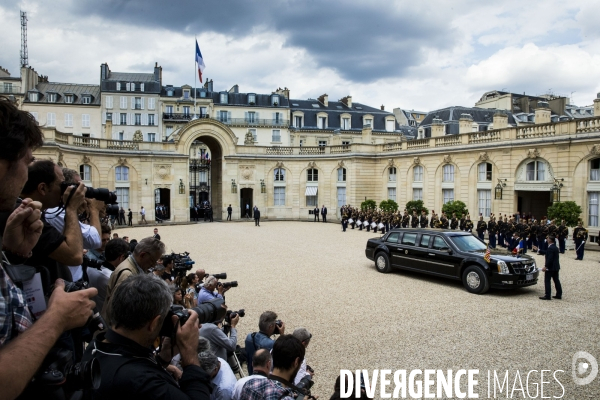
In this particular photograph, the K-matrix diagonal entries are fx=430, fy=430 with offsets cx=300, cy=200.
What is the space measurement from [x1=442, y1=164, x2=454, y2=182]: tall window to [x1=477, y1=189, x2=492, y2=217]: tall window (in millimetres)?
2288

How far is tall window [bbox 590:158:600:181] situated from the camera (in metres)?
21.1

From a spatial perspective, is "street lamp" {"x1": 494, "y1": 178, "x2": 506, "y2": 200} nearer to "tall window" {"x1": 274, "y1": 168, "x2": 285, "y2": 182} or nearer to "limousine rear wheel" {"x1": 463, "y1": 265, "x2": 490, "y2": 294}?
"limousine rear wheel" {"x1": 463, "y1": 265, "x2": 490, "y2": 294}

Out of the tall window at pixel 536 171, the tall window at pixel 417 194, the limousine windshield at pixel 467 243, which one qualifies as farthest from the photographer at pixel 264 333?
the tall window at pixel 417 194

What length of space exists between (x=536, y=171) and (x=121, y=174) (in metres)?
28.2

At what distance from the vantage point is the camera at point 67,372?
74.5 inches

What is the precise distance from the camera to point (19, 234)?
230 centimetres

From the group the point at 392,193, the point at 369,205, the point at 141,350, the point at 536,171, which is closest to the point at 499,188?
the point at 536,171

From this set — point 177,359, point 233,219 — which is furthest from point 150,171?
point 177,359

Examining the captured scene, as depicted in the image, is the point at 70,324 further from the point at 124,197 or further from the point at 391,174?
the point at 124,197

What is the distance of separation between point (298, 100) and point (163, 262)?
47643mm

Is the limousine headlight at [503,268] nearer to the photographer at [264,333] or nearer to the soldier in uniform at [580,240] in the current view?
the photographer at [264,333]

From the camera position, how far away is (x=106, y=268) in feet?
18.0

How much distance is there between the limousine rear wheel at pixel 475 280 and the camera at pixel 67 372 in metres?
10.4

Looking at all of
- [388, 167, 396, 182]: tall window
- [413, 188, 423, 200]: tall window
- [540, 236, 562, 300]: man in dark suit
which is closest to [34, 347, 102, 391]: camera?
[540, 236, 562, 300]: man in dark suit
